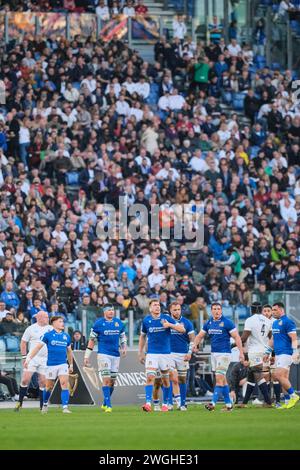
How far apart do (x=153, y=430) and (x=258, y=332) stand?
7.61m

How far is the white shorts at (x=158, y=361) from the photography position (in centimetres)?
2655

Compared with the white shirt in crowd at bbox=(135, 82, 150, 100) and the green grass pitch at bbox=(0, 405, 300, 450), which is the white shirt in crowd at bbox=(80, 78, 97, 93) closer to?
the white shirt in crowd at bbox=(135, 82, 150, 100)

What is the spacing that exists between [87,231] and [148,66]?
923 cm

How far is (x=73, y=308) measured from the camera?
32844mm

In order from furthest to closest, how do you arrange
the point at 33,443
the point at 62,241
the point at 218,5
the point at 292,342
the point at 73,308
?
the point at 218,5 < the point at 62,241 < the point at 73,308 < the point at 292,342 < the point at 33,443

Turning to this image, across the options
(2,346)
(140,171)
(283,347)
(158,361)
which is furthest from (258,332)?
(140,171)

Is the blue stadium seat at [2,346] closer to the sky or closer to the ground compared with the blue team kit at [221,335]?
closer to the ground

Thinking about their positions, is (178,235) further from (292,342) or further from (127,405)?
(292,342)

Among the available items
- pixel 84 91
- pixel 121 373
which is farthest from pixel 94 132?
pixel 121 373

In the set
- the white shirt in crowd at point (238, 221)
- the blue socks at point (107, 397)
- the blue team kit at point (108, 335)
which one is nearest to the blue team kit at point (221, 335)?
the blue team kit at point (108, 335)

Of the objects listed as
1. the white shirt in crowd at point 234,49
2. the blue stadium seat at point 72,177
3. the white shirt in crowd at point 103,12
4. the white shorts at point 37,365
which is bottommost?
the white shorts at point 37,365

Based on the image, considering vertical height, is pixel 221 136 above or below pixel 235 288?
above

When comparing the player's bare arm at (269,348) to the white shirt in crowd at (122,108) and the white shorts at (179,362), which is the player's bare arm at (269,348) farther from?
the white shirt in crowd at (122,108)

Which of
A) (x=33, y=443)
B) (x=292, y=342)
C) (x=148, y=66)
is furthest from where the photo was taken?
(x=148, y=66)
